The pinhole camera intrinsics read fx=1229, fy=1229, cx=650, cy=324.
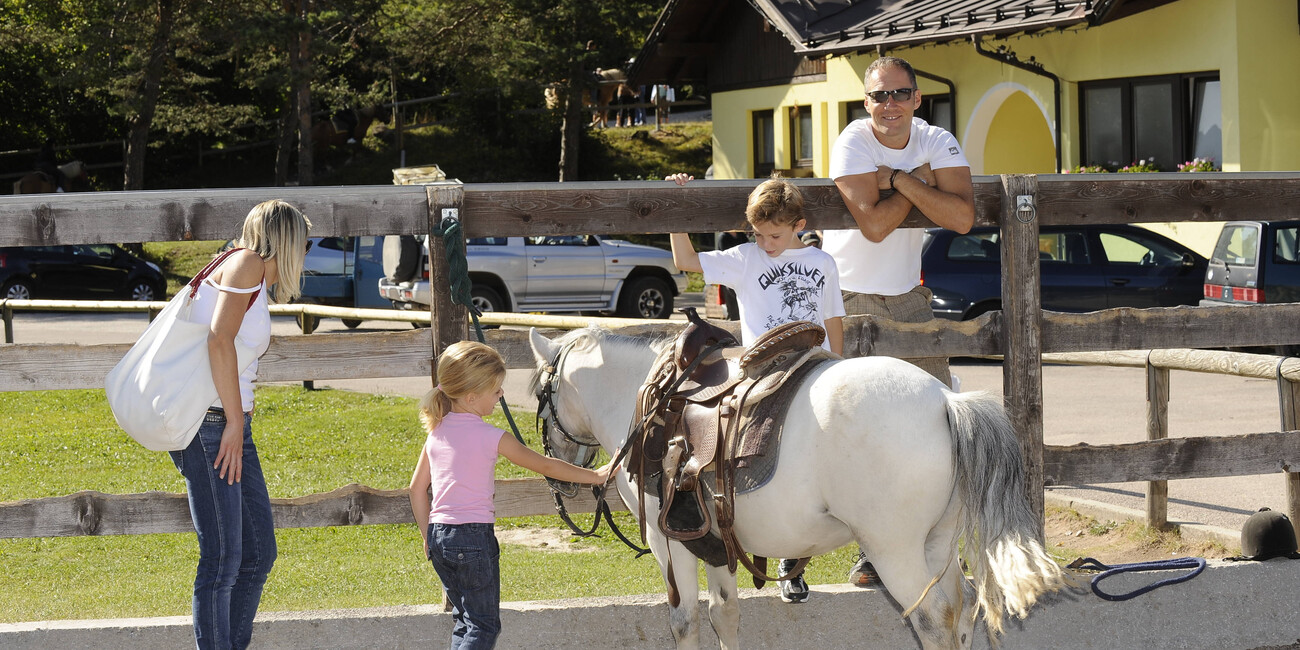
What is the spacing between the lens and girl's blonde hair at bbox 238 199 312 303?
3.59m

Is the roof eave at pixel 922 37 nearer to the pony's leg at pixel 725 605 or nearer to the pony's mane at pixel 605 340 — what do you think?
the pony's mane at pixel 605 340

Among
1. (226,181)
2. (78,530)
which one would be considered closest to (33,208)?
(78,530)

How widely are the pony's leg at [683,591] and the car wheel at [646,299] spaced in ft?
51.2

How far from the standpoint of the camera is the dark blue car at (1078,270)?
13.6m

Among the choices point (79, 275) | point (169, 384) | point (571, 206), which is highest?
point (79, 275)

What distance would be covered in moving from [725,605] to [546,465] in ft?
2.82

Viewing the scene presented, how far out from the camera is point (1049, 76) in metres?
18.0

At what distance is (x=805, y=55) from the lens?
69.1 ft

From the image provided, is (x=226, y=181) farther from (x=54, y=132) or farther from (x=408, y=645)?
(x=408, y=645)

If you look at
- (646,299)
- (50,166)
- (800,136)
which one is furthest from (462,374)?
(50,166)

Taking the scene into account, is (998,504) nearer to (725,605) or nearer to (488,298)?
(725,605)

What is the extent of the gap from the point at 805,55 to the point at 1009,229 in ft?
55.7

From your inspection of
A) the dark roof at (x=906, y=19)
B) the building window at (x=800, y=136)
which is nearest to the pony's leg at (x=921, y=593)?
the dark roof at (x=906, y=19)

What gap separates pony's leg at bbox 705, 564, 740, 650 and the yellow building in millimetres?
13232
